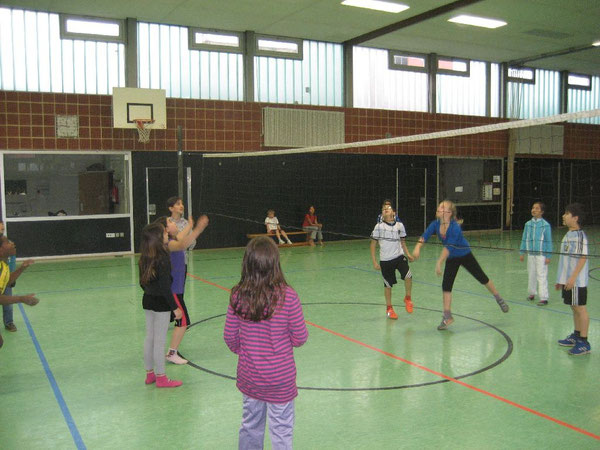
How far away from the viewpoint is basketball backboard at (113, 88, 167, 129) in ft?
42.1

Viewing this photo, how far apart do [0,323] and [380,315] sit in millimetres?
4869

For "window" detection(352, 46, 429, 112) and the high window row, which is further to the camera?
"window" detection(352, 46, 429, 112)

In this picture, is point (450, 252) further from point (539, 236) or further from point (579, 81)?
point (579, 81)

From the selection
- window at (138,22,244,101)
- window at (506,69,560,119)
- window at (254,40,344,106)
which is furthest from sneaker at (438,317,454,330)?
window at (506,69,560,119)

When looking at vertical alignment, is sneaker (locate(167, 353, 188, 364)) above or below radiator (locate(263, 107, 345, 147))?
below

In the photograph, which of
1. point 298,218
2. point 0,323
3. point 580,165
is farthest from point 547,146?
point 0,323

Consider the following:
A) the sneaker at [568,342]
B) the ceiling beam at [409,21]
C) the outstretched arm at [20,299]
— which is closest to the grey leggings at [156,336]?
the outstretched arm at [20,299]

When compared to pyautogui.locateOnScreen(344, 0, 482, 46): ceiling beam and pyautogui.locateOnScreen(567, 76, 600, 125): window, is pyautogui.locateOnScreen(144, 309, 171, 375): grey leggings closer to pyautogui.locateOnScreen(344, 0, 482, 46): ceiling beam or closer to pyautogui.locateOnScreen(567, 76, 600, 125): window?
pyautogui.locateOnScreen(344, 0, 482, 46): ceiling beam

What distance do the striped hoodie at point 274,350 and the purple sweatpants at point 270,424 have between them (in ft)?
0.22

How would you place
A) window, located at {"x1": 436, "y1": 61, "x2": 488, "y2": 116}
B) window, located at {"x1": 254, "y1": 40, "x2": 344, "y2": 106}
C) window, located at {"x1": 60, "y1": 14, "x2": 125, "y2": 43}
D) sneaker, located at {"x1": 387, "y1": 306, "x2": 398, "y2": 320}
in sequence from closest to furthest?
1. sneaker, located at {"x1": 387, "y1": 306, "x2": 398, "y2": 320}
2. window, located at {"x1": 60, "y1": 14, "x2": 125, "y2": 43}
3. window, located at {"x1": 254, "y1": 40, "x2": 344, "y2": 106}
4. window, located at {"x1": 436, "y1": 61, "x2": 488, "y2": 116}

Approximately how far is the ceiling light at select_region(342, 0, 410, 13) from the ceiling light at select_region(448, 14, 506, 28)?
1.69 m

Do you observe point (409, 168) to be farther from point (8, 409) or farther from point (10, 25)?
point (8, 409)

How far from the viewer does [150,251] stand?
15.1ft

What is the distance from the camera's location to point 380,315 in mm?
7602
